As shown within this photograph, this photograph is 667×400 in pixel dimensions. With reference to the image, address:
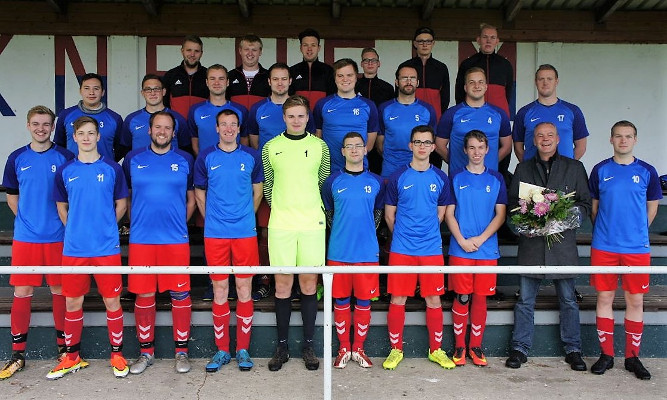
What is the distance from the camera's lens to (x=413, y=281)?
488 cm

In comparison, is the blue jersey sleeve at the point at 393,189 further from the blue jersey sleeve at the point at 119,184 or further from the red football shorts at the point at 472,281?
the blue jersey sleeve at the point at 119,184

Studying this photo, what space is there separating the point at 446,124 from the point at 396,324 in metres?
1.75

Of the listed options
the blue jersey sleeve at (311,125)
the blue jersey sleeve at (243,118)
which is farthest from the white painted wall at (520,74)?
the blue jersey sleeve at (311,125)

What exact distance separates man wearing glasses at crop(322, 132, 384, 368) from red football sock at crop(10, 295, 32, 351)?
2.28 meters

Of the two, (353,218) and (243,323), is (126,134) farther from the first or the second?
(353,218)

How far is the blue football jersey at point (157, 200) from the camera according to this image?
4.76m

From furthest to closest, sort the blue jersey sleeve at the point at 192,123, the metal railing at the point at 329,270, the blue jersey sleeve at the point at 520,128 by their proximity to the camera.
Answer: the blue jersey sleeve at the point at 520,128 → the blue jersey sleeve at the point at 192,123 → the metal railing at the point at 329,270

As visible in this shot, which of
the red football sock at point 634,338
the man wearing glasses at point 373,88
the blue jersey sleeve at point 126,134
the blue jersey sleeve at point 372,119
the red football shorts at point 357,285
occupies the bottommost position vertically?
the red football sock at point 634,338

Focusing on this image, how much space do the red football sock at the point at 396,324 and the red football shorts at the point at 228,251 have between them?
111 cm

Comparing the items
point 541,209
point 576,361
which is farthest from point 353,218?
point 576,361

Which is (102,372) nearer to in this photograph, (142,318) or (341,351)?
(142,318)

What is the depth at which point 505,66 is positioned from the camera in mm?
6258

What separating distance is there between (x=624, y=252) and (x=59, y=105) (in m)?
6.98

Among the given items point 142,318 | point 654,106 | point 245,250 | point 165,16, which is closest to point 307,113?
point 245,250
